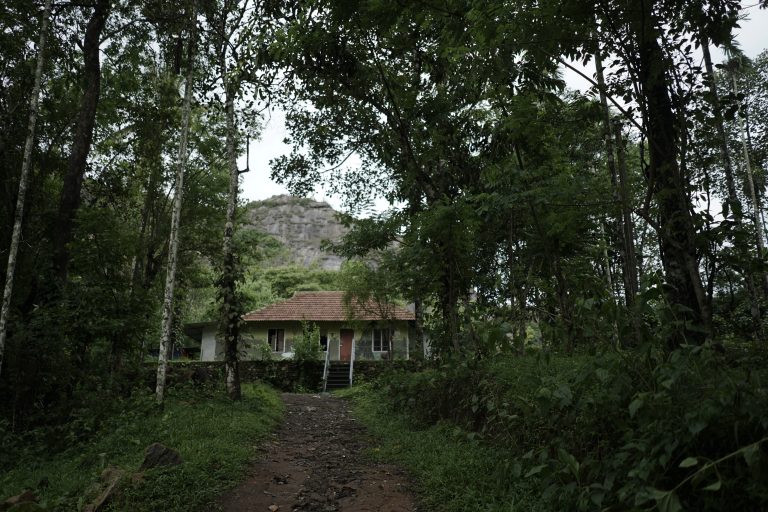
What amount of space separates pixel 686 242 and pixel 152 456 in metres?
5.86

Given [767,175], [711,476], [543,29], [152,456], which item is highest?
[767,175]

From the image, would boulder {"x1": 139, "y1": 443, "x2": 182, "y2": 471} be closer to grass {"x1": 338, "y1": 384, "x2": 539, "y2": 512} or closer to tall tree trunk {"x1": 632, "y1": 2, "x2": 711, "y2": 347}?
grass {"x1": 338, "y1": 384, "x2": 539, "y2": 512}

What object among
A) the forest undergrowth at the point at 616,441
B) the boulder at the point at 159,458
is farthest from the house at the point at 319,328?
the boulder at the point at 159,458

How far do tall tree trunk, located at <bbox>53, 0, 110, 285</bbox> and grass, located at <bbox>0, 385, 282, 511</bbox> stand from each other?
361cm

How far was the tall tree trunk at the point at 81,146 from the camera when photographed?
10470 mm

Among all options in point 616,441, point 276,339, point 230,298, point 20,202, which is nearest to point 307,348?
point 276,339

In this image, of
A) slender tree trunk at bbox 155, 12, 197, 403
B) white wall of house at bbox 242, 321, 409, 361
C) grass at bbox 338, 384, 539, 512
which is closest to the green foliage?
white wall of house at bbox 242, 321, 409, 361

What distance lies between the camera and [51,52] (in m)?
10.8

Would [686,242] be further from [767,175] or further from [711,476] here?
[767,175]

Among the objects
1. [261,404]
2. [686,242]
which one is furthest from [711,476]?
[261,404]

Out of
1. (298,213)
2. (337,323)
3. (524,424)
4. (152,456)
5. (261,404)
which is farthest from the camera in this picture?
(298,213)

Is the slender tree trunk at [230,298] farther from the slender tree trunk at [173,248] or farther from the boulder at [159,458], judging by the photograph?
the boulder at [159,458]

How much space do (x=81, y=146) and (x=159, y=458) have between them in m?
8.16

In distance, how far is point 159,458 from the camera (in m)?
5.76
